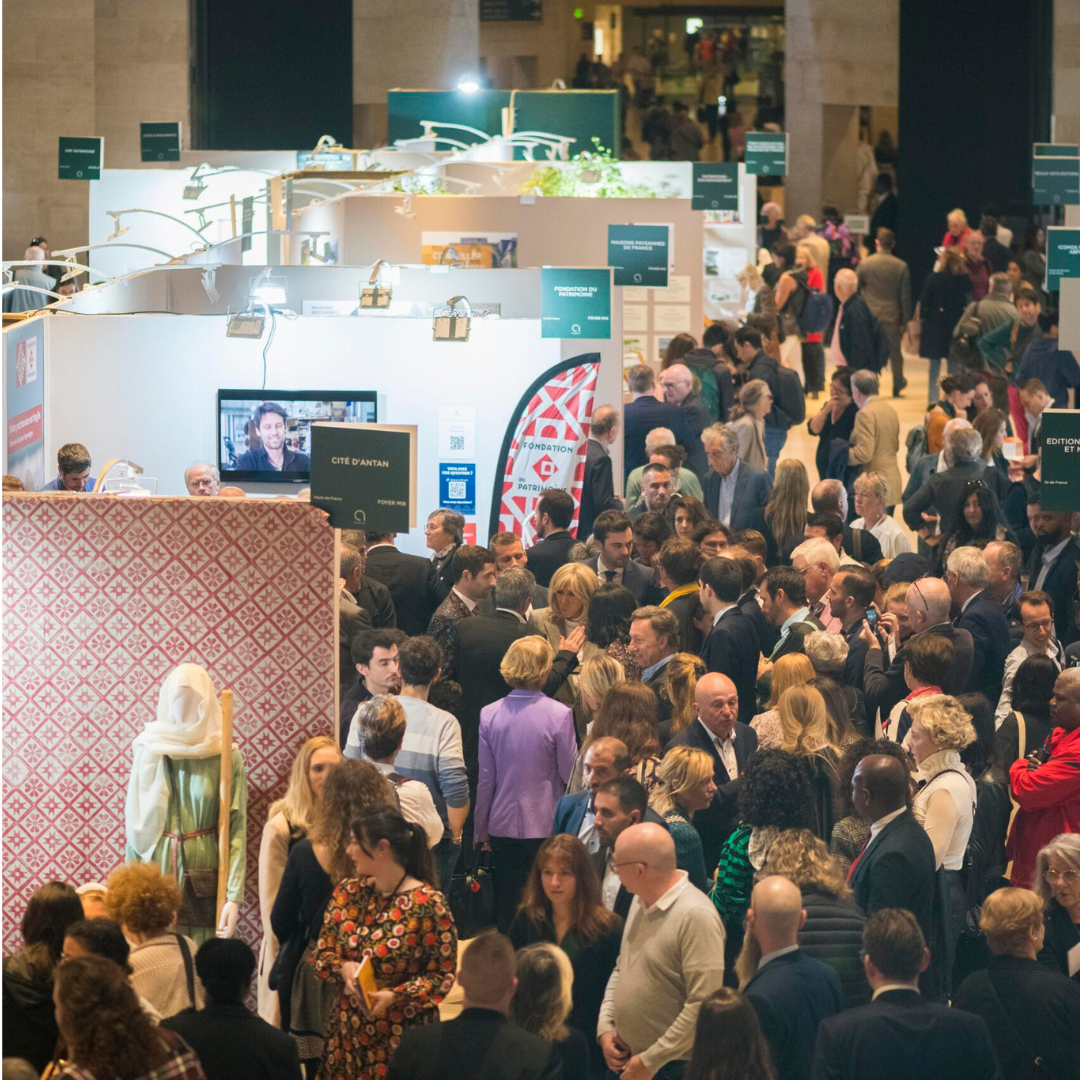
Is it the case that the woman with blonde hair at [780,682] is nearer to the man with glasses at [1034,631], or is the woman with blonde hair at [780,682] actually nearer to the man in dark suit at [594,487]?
the man with glasses at [1034,631]

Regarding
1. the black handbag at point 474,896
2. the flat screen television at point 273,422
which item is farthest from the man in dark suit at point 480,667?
the flat screen television at point 273,422

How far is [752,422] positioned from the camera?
1001cm

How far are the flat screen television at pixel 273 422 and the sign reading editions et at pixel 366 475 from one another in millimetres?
4307

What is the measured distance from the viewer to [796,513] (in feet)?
27.4

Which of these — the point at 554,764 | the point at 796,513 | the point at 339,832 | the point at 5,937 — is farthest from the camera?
the point at 796,513

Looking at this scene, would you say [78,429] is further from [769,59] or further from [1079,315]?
[769,59]

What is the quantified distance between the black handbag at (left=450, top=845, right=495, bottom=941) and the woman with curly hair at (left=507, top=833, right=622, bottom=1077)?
1.49 metres

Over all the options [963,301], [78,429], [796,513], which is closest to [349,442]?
[796,513]

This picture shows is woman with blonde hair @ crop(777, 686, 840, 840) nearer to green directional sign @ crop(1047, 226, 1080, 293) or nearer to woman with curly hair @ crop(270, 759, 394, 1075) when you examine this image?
woman with curly hair @ crop(270, 759, 394, 1075)

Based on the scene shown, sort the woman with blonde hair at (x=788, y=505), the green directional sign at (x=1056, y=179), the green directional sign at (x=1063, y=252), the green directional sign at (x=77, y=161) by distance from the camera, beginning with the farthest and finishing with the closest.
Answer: the green directional sign at (x=77, y=161), the green directional sign at (x=1056, y=179), the green directional sign at (x=1063, y=252), the woman with blonde hair at (x=788, y=505)

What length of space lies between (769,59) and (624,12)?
3.33m


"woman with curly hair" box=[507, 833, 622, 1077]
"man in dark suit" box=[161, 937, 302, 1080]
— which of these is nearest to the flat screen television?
"woman with curly hair" box=[507, 833, 622, 1077]

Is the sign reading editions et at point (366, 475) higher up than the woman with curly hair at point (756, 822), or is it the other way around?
the sign reading editions et at point (366, 475)

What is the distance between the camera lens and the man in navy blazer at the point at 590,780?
16.1ft
